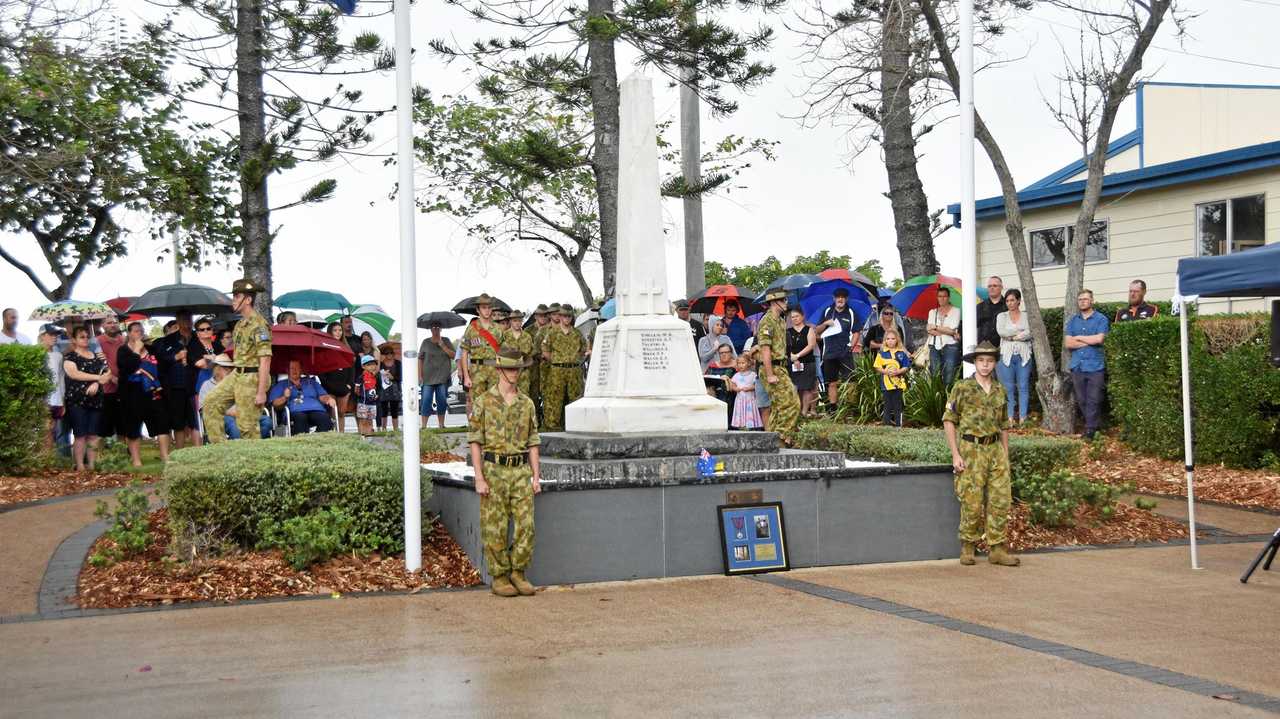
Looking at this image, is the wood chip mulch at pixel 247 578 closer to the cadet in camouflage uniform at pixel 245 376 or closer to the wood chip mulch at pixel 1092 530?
the cadet in camouflage uniform at pixel 245 376

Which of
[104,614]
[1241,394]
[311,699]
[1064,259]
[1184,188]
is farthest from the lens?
[1064,259]

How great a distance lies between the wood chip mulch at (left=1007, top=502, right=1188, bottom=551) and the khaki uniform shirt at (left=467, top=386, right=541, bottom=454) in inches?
Answer: 177

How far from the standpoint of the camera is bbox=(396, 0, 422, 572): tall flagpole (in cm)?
927

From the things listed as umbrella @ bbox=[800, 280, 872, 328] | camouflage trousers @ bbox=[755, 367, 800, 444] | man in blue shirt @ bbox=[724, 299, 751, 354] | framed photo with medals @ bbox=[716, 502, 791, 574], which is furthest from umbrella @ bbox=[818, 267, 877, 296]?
framed photo with medals @ bbox=[716, 502, 791, 574]

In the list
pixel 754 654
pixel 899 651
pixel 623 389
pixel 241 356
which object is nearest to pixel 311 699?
pixel 754 654

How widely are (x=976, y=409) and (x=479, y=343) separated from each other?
7663mm

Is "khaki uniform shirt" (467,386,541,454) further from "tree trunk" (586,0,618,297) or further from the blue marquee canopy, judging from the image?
"tree trunk" (586,0,618,297)

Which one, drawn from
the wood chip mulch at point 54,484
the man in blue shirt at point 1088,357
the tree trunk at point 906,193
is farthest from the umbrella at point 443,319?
the man in blue shirt at point 1088,357

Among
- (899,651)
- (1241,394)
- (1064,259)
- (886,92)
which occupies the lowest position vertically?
(899,651)

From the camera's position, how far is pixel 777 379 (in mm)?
13859

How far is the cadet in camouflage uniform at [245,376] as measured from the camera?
12289 millimetres

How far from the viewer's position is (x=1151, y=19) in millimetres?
16719

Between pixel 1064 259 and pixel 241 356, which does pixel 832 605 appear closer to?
pixel 241 356

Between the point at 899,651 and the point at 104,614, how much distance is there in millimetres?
4929
